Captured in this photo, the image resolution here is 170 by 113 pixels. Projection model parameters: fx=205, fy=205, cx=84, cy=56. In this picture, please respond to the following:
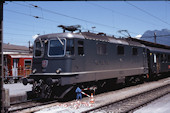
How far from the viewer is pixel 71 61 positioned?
33.2 ft

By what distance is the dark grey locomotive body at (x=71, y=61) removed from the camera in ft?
32.9

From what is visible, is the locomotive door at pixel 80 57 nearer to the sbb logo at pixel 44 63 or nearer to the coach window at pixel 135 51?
the sbb logo at pixel 44 63

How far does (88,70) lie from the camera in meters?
Answer: 11.1

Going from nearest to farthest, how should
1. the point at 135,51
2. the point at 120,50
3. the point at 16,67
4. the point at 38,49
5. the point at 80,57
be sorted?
1. the point at 80,57
2. the point at 38,49
3. the point at 120,50
4. the point at 135,51
5. the point at 16,67

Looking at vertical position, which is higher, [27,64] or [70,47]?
[70,47]

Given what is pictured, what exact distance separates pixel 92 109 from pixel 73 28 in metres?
4.83

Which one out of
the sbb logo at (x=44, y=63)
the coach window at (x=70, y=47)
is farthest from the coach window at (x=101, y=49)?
the sbb logo at (x=44, y=63)


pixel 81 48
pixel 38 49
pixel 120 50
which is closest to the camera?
pixel 81 48

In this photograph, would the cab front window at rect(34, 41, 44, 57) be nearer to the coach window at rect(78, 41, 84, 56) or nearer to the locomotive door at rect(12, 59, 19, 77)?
the coach window at rect(78, 41, 84, 56)

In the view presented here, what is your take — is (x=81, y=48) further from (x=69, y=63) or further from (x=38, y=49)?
(x=38, y=49)

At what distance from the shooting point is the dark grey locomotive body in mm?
10031

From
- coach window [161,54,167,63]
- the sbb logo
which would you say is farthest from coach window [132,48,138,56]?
the sbb logo

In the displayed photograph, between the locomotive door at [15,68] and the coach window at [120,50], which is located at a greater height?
the coach window at [120,50]

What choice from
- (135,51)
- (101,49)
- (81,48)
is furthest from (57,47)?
(135,51)
